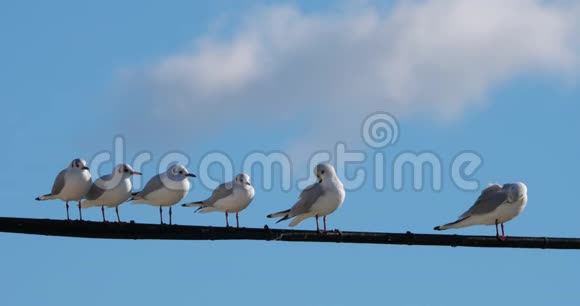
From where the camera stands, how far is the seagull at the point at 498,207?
1035 inches

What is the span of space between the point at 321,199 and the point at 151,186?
3.34 m

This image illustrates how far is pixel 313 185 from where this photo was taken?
26375 mm

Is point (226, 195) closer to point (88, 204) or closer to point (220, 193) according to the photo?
point (220, 193)

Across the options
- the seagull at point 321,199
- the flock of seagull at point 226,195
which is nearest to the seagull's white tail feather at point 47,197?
the flock of seagull at point 226,195

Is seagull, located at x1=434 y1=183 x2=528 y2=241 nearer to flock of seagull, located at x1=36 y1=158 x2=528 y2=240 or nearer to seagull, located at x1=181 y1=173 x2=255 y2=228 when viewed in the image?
flock of seagull, located at x1=36 y1=158 x2=528 y2=240

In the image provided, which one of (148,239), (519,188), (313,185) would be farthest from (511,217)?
(148,239)

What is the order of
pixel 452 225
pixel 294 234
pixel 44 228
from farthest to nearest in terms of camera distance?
pixel 452 225, pixel 294 234, pixel 44 228

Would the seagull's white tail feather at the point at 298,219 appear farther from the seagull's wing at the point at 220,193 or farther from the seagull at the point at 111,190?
the seagull at the point at 111,190

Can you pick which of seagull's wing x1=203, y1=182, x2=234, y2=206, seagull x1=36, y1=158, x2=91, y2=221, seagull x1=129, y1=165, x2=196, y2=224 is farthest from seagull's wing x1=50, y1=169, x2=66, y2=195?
seagull's wing x1=203, y1=182, x2=234, y2=206

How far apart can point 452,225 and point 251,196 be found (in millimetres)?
3474

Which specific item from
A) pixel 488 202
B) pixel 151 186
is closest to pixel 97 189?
pixel 151 186

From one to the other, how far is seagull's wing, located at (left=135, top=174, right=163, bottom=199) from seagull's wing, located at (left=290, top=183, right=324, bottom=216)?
274 cm

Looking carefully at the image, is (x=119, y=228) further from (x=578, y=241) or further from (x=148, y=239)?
(x=578, y=241)

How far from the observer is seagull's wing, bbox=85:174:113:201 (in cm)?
2738
